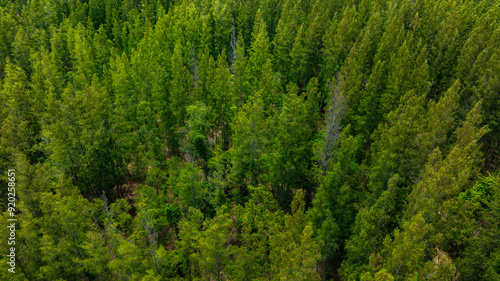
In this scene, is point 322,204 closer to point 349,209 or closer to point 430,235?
point 349,209

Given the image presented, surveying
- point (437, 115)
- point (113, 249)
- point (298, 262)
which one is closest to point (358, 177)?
point (437, 115)

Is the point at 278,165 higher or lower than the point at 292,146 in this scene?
lower

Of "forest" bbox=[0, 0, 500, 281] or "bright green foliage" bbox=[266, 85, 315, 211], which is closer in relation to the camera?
"forest" bbox=[0, 0, 500, 281]

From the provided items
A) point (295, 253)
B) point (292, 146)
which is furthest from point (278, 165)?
point (295, 253)

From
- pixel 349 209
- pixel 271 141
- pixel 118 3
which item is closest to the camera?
pixel 349 209

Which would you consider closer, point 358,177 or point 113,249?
point 113,249

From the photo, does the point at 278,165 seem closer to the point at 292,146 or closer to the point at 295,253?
the point at 292,146

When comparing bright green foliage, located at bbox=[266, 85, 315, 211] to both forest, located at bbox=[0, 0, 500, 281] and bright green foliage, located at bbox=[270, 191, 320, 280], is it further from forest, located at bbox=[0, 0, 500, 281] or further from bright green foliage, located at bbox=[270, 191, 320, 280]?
bright green foliage, located at bbox=[270, 191, 320, 280]

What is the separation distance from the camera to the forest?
20.2 meters

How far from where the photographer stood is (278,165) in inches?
1102

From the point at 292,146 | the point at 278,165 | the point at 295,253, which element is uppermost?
the point at 292,146

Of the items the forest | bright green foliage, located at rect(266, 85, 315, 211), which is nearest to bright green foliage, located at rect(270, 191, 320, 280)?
the forest

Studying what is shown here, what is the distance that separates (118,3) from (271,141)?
79683mm

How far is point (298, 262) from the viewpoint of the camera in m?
17.2
